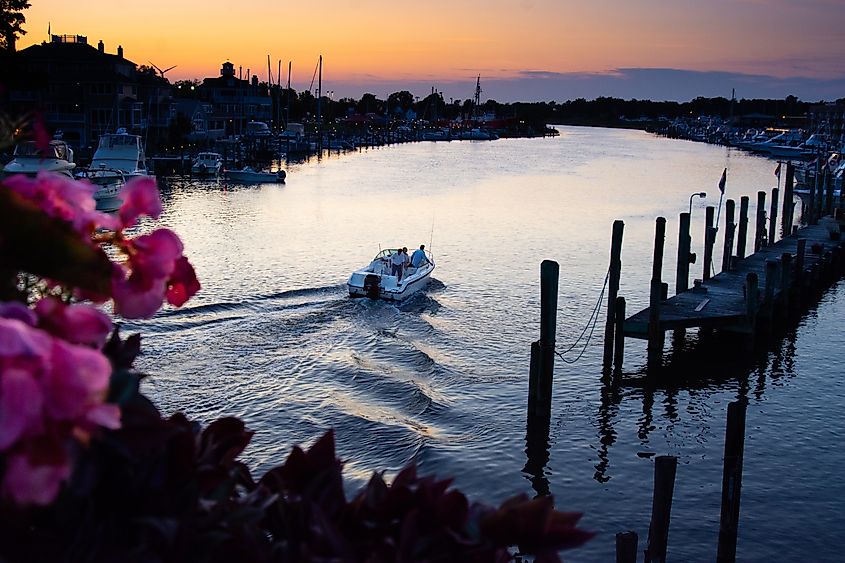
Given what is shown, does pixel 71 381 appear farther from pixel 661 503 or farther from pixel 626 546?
pixel 661 503

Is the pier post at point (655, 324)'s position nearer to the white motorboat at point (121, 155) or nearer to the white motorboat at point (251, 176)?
the white motorboat at point (121, 155)

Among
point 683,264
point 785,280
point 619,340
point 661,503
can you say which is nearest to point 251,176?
point 683,264

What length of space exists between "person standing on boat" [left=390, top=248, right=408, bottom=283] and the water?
1128 millimetres

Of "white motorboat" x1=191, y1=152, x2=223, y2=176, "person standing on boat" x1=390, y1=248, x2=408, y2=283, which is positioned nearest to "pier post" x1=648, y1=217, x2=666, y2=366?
"person standing on boat" x1=390, y1=248, x2=408, y2=283

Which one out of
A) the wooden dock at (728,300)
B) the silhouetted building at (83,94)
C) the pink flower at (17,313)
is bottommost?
the wooden dock at (728,300)

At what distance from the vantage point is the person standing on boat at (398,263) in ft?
96.7

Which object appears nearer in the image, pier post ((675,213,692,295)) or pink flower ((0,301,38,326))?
pink flower ((0,301,38,326))

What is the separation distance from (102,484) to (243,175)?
74.5 m

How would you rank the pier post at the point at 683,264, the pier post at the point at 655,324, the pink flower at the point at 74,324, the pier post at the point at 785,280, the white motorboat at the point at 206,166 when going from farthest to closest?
1. the white motorboat at the point at 206,166
2. the pier post at the point at 683,264
3. the pier post at the point at 785,280
4. the pier post at the point at 655,324
5. the pink flower at the point at 74,324

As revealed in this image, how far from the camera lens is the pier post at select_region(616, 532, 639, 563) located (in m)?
9.16

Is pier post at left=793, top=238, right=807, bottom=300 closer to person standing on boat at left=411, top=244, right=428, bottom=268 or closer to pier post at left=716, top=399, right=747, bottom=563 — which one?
person standing on boat at left=411, top=244, right=428, bottom=268

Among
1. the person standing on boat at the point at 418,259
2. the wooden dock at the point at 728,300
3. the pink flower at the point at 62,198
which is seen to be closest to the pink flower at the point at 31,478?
the pink flower at the point at 62,198

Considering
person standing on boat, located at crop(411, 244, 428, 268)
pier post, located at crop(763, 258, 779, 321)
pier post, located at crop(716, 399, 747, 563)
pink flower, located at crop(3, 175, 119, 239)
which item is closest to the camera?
pink flower, located at crop(3, 175, 119, 239)

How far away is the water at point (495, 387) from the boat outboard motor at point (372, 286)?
18.9 inches
